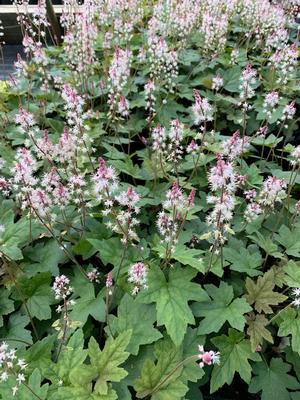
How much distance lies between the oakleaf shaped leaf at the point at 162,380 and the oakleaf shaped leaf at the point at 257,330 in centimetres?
47

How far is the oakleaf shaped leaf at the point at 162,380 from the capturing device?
2145mm

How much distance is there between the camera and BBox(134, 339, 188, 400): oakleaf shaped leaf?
2.14 m

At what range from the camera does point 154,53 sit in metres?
4.62

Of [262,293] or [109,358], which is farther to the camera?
[262,293]

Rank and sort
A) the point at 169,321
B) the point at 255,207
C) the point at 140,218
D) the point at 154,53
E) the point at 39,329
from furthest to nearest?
the point at 154,53 < the point at 140,218 < the point at 255,207 < the point at 39,329 < the point at 169,321

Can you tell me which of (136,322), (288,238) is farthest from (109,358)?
(288,238)

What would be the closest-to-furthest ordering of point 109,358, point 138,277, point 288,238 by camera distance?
point 109,358 → point 138,277 → point 288,238

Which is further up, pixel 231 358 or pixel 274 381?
pixel 231 358

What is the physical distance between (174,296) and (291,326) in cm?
73

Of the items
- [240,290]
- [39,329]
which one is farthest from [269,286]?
[39,329]

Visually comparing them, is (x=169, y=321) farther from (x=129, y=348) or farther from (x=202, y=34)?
(x=202, y=34)

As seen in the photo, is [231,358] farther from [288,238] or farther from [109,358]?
[288,238]

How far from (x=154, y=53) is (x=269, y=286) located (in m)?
3.15

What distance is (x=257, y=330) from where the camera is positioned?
244 cm
